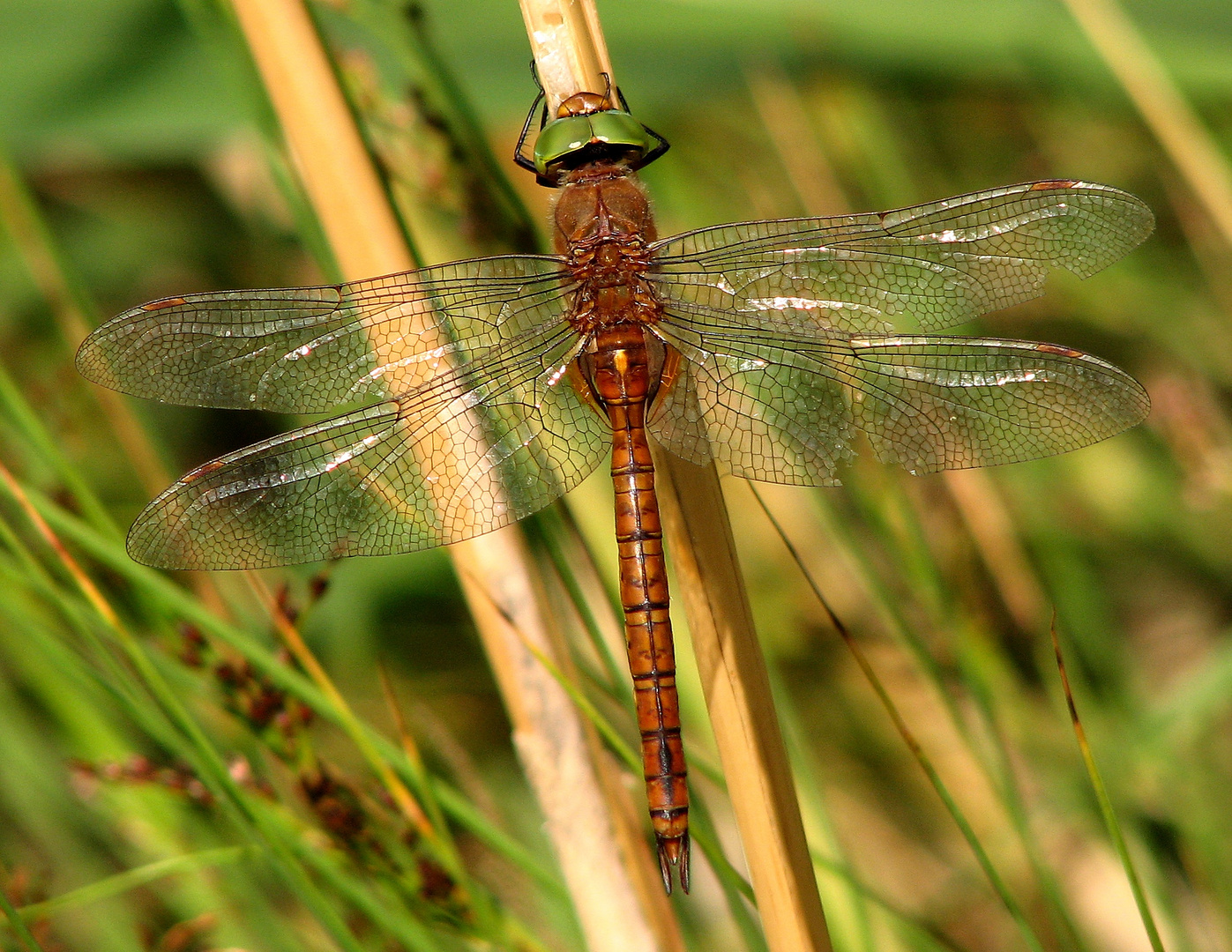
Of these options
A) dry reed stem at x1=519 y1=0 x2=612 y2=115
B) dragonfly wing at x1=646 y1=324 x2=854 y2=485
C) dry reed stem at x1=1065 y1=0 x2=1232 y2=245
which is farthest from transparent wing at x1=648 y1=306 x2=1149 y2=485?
dry reed stem at x1=1065 y1=0 x2=1232 y2=245

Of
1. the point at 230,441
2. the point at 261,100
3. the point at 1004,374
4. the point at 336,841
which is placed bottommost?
the point at 336,841

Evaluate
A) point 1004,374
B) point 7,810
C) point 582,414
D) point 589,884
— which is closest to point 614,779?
point 589,884

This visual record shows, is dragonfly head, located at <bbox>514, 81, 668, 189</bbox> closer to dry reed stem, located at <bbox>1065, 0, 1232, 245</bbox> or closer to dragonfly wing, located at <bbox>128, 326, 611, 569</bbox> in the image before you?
dragonfly wing, located at <bbox>128, 326, 611, 569</bbox>

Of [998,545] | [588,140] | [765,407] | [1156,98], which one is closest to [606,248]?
[588,140]

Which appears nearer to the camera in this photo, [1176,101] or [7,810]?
[1176,101]

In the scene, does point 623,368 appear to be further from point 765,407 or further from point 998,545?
point 998,545

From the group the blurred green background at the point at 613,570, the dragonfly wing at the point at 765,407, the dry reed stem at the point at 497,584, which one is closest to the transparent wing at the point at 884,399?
the dragonfly wing at the point at 765,407

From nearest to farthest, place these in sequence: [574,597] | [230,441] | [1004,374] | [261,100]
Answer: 1. [574,597]
2. [261,100]
3. [1004,374]
4. [230,441]

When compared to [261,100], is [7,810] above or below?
below

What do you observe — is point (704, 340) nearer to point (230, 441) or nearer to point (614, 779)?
point (614, 779)
